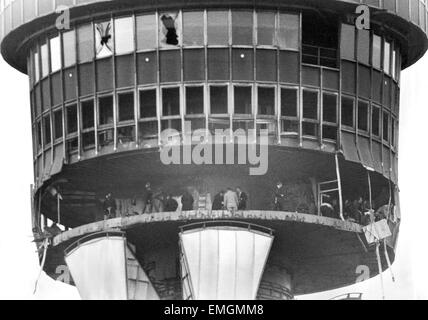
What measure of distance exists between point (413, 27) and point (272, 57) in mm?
7124

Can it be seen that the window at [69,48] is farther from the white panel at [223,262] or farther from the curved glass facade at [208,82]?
the white panel at [223,262]

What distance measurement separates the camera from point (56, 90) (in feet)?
384

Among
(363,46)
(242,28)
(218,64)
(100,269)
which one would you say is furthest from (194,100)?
(100,269)

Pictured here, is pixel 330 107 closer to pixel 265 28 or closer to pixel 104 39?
pixel 265 28

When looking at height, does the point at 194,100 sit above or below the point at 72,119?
above

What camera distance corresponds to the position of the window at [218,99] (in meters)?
114

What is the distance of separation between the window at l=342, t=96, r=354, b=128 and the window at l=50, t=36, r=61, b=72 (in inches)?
478

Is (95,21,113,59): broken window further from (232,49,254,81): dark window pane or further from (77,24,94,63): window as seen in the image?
(232,49,254,81): dark window pane

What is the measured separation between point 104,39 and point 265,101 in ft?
23.7

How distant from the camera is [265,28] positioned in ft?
375

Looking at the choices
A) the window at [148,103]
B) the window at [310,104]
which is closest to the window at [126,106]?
the window at [148,103]

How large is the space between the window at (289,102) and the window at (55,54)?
384 inches
